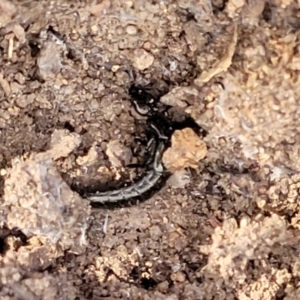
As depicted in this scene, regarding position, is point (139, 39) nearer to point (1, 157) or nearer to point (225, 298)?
point (1, 157)

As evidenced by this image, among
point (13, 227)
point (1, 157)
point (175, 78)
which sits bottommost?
point (13, 227)

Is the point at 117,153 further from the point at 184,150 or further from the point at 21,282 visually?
the point at 21,282

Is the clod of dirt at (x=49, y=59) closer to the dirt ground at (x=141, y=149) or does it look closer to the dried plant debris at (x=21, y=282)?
the dirt ground at (x=141, y=149)

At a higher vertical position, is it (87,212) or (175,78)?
(175,78)

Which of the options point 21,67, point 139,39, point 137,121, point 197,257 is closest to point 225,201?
point 197,257

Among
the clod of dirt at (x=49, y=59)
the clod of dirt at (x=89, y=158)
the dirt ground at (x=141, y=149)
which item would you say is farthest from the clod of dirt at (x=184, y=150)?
the clod of dirt at (x=49, y=59)

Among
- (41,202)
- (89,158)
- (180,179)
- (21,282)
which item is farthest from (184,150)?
(21,282)

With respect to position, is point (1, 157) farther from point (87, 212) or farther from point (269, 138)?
point (269, 138)

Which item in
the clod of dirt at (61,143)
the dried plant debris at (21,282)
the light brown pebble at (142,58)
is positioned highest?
the light brown pebble at (142,58)
